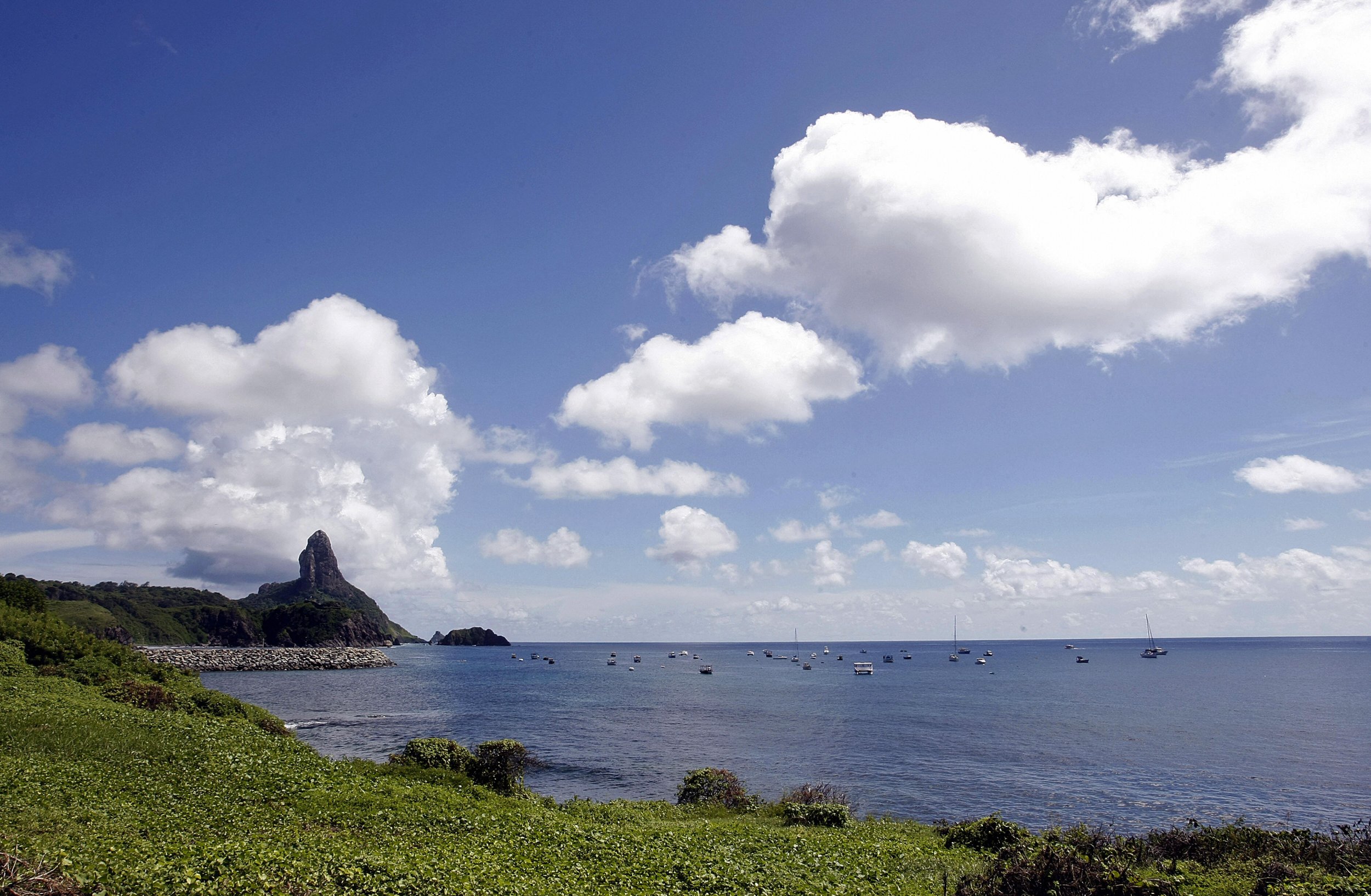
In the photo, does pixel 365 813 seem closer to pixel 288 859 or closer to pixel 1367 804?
pixel 288 859

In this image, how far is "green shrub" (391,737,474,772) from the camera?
29.5 meters

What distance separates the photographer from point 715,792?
105 ft

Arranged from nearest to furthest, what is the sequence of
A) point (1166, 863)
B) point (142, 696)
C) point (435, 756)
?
point (1166, 863), point (435, 756), point (142, 696)

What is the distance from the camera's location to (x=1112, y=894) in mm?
15188

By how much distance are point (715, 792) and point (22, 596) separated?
203ft

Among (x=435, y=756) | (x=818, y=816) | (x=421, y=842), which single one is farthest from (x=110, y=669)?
(x=818, y=816)

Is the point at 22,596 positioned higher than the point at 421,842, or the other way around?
the point at 22,596

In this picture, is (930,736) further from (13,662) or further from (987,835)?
(13,662)

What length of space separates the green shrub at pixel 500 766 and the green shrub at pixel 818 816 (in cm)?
1117

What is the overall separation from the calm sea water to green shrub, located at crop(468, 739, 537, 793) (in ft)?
36.0

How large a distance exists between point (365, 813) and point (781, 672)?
563 ft

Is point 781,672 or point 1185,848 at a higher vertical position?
point 1185,848

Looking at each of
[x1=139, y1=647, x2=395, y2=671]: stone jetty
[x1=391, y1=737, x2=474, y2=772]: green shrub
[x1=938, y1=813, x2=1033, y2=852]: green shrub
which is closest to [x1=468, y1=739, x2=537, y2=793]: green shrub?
[x1=391, y1=737, x2=474, y2=772]: green shrub

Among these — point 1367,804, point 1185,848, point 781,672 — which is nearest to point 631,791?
point 1185,848
